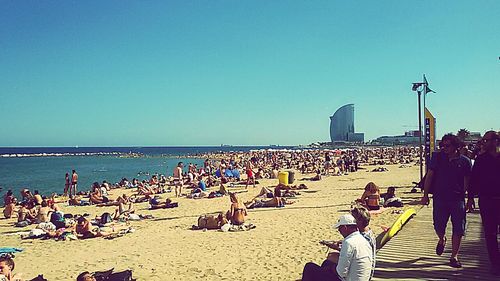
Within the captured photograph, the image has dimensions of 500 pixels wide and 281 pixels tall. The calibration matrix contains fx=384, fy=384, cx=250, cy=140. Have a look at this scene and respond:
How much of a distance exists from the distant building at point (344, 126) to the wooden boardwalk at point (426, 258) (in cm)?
13047

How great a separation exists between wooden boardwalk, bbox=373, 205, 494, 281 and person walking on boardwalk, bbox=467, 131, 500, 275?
1.34 ft

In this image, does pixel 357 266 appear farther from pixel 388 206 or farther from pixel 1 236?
pixel 1 236

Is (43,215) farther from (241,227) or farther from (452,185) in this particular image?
(452,185)

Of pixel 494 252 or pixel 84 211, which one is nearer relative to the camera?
pixel 494 252

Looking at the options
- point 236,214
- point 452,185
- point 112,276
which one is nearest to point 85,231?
Result: point 236,214

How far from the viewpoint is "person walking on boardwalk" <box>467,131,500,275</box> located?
4.07 m

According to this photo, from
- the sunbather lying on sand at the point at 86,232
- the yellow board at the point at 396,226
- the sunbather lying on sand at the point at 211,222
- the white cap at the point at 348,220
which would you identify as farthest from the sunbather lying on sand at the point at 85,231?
the white cap at the point at 348,220

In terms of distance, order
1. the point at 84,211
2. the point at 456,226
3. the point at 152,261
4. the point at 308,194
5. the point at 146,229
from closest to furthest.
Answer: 1. the point at 456,226
2. the point at 152,261
3. the point at 146,229
4. the point at 84,211
5. the point at 308,194

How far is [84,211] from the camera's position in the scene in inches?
603

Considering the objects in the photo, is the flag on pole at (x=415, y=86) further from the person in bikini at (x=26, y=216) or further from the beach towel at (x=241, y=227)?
the person in bikini at (x=26, y=216)

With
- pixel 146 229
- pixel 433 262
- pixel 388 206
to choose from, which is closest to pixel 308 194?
pixel 388 206

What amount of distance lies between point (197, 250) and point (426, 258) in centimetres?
452

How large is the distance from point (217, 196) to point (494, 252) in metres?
13.8

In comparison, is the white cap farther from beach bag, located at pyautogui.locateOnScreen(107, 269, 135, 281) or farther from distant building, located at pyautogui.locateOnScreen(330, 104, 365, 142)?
distant building, located at pyautogui.locateOnScreen(330, 104, 365, 142)
